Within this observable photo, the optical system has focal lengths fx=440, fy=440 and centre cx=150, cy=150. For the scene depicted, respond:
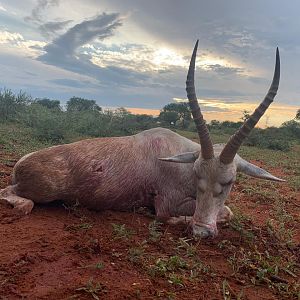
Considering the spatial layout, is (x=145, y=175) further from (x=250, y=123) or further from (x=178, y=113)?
(x=178, y=113)

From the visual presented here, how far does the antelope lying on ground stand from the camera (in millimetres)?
4777

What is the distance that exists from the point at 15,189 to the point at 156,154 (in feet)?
5.68

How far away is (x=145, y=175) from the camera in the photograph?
532cm

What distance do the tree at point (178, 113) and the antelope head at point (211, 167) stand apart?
23.3 m

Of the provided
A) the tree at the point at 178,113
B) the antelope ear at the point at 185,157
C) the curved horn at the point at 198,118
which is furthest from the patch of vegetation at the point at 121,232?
the tree at the point at 178,113

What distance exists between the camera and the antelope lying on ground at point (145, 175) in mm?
4777

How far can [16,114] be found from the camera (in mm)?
17000

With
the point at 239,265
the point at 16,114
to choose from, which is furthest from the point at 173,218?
the point at 16,114

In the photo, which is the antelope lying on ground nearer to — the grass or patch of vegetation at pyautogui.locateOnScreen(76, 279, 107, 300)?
the grass

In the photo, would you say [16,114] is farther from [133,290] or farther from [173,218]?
[133,290]

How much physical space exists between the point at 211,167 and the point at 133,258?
5.29 feet

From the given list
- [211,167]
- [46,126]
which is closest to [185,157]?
[211,167]

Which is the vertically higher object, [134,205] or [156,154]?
[156,154]

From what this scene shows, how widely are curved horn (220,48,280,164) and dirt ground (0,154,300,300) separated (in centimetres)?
84
